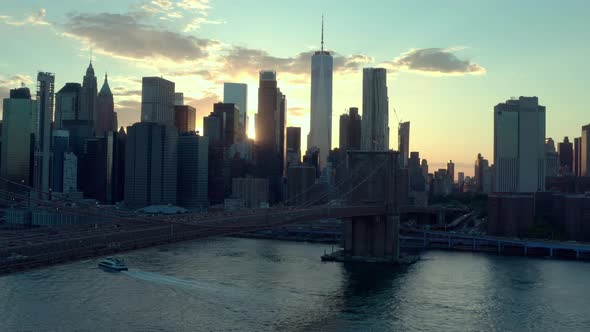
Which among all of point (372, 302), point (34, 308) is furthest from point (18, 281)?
point (372, 302)

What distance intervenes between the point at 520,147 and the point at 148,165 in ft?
225

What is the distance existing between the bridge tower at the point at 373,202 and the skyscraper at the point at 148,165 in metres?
56.3

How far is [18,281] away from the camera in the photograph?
30719mm

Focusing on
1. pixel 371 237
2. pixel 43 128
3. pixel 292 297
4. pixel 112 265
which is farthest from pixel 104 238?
pixel 43 128

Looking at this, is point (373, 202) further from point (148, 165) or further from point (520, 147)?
point (520, 147)

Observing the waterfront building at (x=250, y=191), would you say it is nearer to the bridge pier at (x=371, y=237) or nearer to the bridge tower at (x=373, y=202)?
the bridge tower at (x=373, y=202)

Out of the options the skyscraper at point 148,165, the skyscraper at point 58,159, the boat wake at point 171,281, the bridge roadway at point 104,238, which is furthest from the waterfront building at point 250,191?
the bridge roadway at point 104,238

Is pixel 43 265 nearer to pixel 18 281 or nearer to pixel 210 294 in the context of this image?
pixel 210 294

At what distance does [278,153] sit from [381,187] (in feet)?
297

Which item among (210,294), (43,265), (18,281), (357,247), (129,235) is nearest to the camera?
(43,265)

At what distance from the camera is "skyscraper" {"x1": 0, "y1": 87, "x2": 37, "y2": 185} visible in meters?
98.9

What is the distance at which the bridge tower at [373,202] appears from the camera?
42625 millimetres

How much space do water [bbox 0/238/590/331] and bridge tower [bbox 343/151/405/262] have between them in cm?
277

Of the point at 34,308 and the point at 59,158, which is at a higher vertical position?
the point at 59,158
